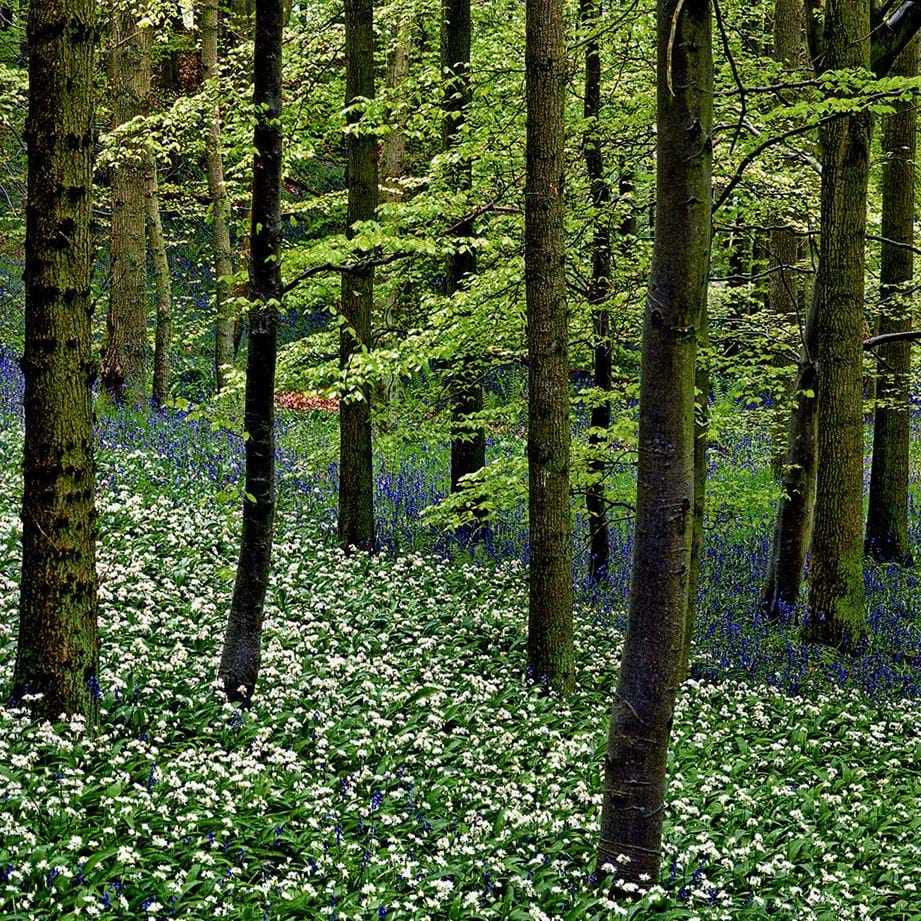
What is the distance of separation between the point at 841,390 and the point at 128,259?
10277 mm

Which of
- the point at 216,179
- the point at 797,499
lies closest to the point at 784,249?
the point at 797,499

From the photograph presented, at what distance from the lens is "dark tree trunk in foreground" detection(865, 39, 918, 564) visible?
45.3 ft

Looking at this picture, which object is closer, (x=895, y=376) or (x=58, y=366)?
(x=58, y=366)

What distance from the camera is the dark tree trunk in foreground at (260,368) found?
21.4 ft

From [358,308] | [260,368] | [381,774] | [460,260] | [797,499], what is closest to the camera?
[381,774]

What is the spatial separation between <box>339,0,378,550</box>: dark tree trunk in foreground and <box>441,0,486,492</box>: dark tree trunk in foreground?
1.20 meters

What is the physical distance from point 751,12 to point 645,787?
15.1m

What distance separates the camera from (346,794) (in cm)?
575

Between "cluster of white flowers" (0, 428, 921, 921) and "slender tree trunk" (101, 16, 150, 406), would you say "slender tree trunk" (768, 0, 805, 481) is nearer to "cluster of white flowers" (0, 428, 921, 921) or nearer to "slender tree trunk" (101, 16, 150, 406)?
"cluster of white flowers" (0, 428, 921, 921)

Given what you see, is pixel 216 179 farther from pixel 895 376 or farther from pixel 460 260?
pixel 895 376

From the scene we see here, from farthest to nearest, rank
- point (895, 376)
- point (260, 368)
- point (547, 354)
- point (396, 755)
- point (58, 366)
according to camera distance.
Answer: point (895, 376) → point (547, 354) → point (260, 368) → point (396, 755) → point (58, 366)

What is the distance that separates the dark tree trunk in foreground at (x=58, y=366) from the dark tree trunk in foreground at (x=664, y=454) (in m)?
3.23

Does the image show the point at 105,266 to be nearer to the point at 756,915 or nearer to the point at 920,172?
the point at 920,172

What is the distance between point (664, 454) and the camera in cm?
484
